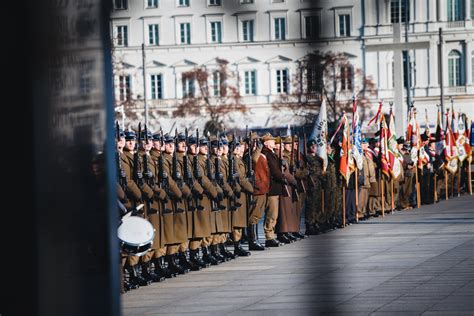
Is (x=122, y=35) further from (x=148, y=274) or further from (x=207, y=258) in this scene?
(x=207, y=258)

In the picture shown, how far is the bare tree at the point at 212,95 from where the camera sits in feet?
6.98

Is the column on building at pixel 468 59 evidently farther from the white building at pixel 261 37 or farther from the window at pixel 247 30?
the window at pixel 247 30

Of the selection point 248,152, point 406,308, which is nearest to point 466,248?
point 248,152

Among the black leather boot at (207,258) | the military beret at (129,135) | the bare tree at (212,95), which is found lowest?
the black leather boot at (207,258)

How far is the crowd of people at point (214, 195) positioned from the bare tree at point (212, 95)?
5620 mm

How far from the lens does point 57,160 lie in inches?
68.6

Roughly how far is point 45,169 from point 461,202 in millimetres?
28286

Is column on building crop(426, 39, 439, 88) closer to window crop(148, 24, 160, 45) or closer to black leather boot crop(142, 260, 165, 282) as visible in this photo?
window crop(148, 24, 160, 45)

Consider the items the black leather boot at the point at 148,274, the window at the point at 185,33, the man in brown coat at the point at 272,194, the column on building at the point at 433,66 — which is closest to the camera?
the window at the point at 185,33

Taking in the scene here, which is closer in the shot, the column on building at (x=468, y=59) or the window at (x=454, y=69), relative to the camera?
the column on building at (x=468, y=59)

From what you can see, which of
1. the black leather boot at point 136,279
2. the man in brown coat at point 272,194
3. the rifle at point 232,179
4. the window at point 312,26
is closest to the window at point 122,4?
the window at point 312,26

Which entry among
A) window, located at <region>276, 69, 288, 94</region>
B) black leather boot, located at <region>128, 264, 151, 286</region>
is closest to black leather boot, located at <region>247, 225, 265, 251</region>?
black leather boot, located at <region>128, 264, 151, 286</region>

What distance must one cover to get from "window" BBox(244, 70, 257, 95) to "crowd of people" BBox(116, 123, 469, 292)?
5617mm

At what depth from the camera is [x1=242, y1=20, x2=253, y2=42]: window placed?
1.77 metres
